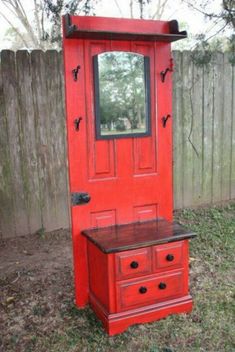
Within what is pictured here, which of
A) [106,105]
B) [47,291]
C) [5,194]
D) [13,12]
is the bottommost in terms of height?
[47,291]

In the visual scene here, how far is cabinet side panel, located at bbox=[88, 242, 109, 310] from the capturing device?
230 cm

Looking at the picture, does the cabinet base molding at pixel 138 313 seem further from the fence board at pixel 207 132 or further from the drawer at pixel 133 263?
the fence board at pixel 207 132

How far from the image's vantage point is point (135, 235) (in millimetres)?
2402

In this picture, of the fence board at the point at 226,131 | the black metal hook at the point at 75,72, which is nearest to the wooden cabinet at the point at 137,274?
the black metal hook at the point at 75,72

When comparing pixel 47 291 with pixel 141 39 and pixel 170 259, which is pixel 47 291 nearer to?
pixel 170 259

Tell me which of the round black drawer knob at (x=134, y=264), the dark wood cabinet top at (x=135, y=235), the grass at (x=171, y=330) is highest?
the dark wood cabinet top at (x=135, y=235)

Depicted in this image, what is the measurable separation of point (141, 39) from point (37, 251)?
7.37 feet

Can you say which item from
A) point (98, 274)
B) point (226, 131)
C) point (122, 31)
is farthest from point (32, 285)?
point (226, 131)

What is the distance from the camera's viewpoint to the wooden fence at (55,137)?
3.55m

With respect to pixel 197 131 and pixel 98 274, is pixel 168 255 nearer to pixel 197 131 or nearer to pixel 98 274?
pixel 98 274

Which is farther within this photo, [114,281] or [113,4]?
[113,4]

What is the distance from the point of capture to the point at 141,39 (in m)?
2.39

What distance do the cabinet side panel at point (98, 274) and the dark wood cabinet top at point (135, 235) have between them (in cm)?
8

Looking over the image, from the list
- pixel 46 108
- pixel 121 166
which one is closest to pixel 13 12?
pixel 46 108
